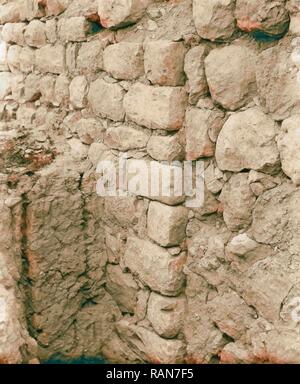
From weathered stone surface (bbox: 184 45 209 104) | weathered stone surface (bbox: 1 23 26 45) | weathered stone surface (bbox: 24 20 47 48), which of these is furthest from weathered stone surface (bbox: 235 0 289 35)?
weathered stone surface (bbox: 1 23 26 45)

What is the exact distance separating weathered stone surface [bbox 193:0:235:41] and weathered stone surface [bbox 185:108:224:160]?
0.93ft

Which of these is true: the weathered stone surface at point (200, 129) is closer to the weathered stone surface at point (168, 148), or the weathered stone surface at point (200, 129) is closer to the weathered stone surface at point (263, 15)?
the weathered stone surface at point (168, 148)

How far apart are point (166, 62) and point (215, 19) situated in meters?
0.28

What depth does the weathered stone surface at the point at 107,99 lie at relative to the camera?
7.62 ft

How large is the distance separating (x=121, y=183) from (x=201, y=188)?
47 cm

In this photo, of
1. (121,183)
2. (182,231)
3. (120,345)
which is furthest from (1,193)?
(120,345)

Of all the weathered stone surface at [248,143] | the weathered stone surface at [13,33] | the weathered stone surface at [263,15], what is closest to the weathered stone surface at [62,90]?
the weathered stone surface at [13,33]

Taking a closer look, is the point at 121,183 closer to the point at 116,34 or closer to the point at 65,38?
the point at 116,34

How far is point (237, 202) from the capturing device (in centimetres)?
187

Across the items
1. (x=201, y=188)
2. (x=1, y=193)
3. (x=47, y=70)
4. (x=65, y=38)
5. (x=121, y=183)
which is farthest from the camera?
(x=47, y=70)

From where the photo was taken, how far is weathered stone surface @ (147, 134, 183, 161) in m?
2.07

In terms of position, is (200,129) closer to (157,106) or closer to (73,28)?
(157,106)

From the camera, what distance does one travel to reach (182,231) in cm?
214

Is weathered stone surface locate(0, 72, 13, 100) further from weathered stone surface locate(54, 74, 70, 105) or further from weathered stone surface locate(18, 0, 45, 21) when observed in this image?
weathered stone surface locate(54, 74, 70, 105)
